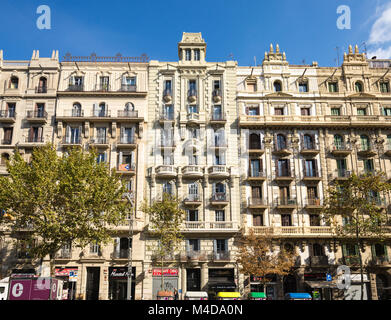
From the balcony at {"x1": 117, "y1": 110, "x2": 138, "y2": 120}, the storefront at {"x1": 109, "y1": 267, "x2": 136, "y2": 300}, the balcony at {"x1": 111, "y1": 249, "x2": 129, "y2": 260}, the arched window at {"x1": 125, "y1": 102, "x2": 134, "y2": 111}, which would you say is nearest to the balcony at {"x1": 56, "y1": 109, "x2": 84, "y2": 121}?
the balcony at {"x1": 117, "y1": 110, "x2": 138, "y2": 120}

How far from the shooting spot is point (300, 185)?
3975 centimetres

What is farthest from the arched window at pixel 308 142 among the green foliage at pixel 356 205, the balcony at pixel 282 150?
the green foliage at pixel 356 205

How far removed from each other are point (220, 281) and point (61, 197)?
17.3 meters

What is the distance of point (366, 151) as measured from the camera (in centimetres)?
4041

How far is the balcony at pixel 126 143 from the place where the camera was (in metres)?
40.1

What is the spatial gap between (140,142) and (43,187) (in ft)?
44.2

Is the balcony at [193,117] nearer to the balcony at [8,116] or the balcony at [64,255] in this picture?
the balcony at [64,255]

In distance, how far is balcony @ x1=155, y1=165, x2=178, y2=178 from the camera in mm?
39031

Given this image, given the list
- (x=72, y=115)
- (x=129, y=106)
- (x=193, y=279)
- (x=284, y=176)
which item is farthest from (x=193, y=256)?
(x=72, y=115)

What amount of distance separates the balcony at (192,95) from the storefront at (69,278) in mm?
22109

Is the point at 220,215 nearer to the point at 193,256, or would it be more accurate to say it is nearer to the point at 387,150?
the point at 193,256

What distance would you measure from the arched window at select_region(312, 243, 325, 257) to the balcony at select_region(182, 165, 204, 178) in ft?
45.6
